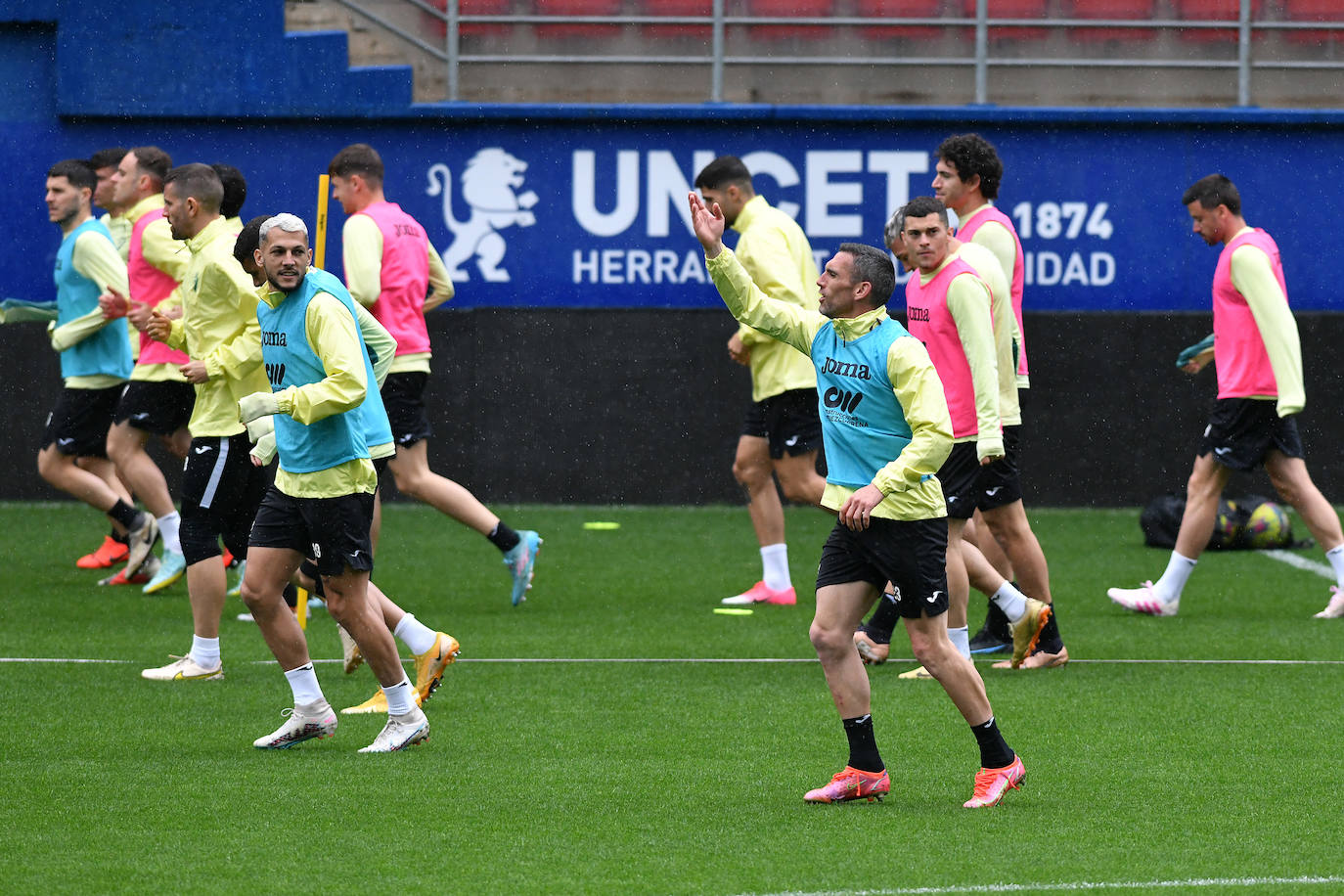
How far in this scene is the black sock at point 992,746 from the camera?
223 inches

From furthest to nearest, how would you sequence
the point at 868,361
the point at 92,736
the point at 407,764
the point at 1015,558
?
1. the point at 1015,558
2. the point at 92,736
3. the point at 407,764
4. the point at 868,361

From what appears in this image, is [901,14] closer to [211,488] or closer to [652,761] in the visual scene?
[211,488]

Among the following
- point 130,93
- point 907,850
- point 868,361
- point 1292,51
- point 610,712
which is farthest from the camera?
point 1292,51

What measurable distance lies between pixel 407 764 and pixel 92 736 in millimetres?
1246

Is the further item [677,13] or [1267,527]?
[677,13]

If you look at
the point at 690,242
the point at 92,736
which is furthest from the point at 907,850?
the point at 690,242

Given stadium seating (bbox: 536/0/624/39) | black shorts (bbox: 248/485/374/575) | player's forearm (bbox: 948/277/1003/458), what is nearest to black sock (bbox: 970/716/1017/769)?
player's forearm (bbox: 948/277/1003/458)

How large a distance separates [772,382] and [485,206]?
5.40 m

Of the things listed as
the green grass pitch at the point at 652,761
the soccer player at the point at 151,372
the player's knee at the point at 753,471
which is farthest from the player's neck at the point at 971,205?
the soccer player at the point at 151,372

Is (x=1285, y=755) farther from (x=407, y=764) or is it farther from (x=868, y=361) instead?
(x=407, y=764)

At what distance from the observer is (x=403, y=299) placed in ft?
31.3

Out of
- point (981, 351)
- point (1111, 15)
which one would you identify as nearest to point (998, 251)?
point (981, 351)

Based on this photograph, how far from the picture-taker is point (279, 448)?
6.52 meters

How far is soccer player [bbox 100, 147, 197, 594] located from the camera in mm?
9656
